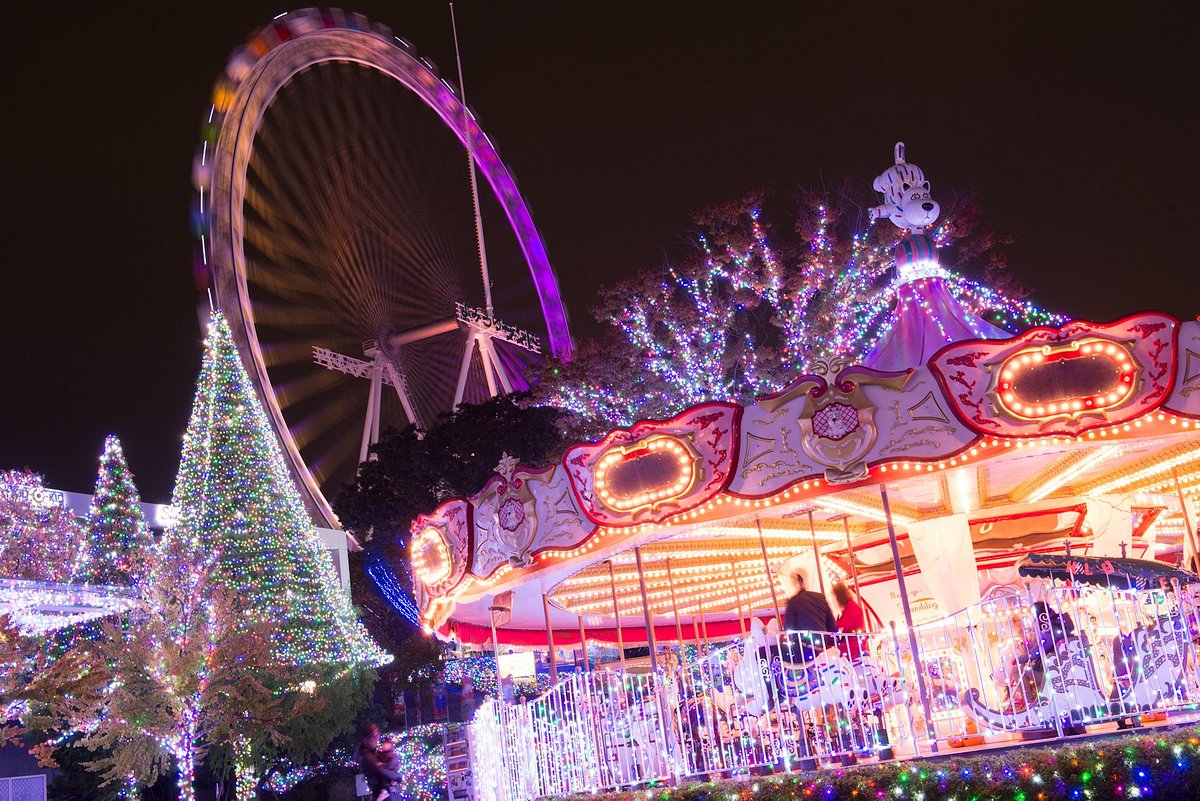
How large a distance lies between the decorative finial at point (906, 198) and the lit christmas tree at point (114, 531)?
36.5 ft

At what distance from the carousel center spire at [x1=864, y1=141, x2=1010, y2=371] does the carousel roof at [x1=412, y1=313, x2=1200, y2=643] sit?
3.14ft

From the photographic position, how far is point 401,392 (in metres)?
22.1

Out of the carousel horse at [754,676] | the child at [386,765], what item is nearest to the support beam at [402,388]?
the child at [386,765]

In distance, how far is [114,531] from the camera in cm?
1617

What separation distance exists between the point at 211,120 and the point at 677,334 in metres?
8.15

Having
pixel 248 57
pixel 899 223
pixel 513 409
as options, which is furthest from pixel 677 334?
pixel 899 223

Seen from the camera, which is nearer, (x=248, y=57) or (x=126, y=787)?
(x=126, y=787)

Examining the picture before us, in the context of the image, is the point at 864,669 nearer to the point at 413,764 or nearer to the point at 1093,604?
the point at 1093,604

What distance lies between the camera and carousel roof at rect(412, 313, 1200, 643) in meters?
6.47

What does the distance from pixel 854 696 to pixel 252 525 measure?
9.95 meters

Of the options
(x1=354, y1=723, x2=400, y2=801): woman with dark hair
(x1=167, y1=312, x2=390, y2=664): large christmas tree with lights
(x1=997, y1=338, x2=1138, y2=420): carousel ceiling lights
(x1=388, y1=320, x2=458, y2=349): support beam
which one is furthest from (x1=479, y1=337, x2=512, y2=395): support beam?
(x1=997, y1=338, x2=1138, y2=420): carousel ceiling lights

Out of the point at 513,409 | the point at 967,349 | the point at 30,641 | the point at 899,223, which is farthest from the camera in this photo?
the point at 513,409

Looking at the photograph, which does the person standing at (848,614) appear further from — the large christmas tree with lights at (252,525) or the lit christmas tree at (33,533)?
the lit christmas tree at (33,533)

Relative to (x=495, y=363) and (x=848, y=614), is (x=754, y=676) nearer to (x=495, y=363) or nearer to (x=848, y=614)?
(x=848, y=614)
